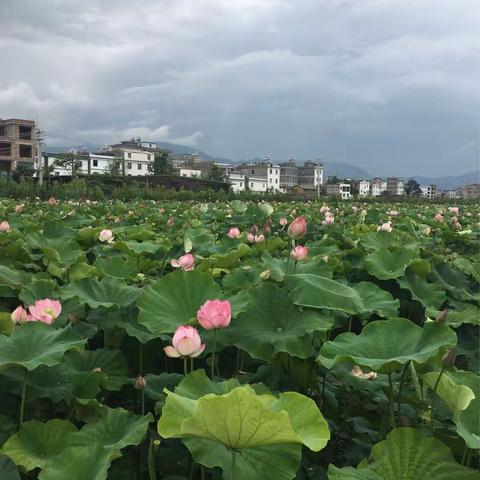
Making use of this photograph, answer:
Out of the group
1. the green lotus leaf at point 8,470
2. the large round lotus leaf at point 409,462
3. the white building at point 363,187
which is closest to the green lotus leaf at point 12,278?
the green lotus leaf at point 8,470

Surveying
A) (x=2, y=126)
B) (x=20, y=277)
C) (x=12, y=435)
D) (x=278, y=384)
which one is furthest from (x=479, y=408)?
(x=2, y=126)

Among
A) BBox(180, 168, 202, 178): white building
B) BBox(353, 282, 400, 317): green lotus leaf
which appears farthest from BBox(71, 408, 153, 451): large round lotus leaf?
BBox(180, 168, 202, 178): white building

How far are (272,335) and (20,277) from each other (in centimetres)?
87

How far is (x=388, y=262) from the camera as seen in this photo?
1.94 metres

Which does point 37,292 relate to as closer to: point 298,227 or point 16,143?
point 298,227

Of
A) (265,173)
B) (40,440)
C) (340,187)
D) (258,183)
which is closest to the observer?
(40,440)

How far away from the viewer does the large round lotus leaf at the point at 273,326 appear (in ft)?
3.64

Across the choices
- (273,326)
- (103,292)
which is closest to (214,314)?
(273,326)

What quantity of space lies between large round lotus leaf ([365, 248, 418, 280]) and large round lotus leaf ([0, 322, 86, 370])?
1.13 meters

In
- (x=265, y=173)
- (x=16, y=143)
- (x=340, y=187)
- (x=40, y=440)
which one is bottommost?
(x=40, y=440)

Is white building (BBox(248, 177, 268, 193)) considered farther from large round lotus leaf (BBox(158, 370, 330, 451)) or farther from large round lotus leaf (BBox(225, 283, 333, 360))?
large round lotus leaf (BBox(158, 370, 330, 451))

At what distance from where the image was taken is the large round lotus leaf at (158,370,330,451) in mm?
640

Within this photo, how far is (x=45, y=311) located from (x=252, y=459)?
2.03ft

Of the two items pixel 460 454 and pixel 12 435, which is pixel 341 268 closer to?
pixel 460 454
